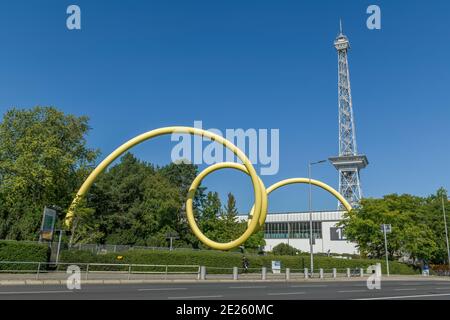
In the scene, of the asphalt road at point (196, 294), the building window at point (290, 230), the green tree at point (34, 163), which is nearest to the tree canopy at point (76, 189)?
the green tree at point (34, 163)

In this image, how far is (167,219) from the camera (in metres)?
64.1

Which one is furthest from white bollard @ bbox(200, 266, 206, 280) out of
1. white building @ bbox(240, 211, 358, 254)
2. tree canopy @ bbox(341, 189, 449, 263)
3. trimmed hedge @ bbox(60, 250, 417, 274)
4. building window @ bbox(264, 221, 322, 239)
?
building window @ bbox(264, 221, 322, 239)

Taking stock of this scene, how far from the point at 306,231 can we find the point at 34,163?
6537 cm

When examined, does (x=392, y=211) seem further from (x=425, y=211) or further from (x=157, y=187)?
(x=157, y=187)

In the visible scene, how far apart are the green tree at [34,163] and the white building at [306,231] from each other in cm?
5570

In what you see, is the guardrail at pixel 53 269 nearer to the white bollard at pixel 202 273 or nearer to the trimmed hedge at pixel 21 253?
the trimmed hedge at pixel 21 253

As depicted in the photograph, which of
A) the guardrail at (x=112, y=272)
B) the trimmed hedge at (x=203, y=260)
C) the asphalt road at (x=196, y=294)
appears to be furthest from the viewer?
the trimmed hedge at (x=203, y=260)

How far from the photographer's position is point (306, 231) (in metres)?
93.0

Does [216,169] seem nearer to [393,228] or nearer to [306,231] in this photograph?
[393,228]

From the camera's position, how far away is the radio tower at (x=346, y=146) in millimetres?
120250

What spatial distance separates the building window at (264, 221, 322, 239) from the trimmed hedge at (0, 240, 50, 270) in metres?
72.6

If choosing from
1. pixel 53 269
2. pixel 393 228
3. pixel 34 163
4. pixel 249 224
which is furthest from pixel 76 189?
pixel 393 228

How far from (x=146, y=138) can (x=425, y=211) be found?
152 feet
